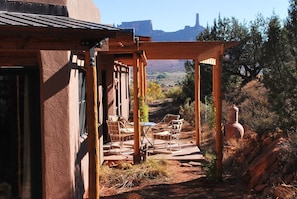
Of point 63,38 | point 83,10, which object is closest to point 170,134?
point 83,10

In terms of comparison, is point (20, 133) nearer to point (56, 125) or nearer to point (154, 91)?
point (56, 125)

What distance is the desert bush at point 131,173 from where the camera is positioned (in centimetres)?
933

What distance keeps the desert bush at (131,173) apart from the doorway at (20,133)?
2751 mm

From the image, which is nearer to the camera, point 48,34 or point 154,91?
point 48,34

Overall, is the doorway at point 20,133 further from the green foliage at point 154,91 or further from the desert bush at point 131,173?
the green foliage at point 154,91

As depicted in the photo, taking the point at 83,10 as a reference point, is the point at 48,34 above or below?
below

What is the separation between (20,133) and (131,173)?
3687mm

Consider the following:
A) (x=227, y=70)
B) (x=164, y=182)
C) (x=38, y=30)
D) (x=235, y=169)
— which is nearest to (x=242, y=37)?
(x=227, y=70)

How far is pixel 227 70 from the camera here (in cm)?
2472

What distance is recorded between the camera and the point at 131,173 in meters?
9.75

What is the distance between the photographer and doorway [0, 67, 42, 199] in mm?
6652

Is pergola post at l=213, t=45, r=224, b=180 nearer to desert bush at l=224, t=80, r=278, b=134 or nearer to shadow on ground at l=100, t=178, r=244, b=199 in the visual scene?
shadow on ground at l=100, t=178, r=244, b=199

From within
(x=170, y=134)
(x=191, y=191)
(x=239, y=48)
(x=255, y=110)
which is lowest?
(x=191, y=191)

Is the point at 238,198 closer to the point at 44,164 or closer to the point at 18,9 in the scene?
the point at 44,164
